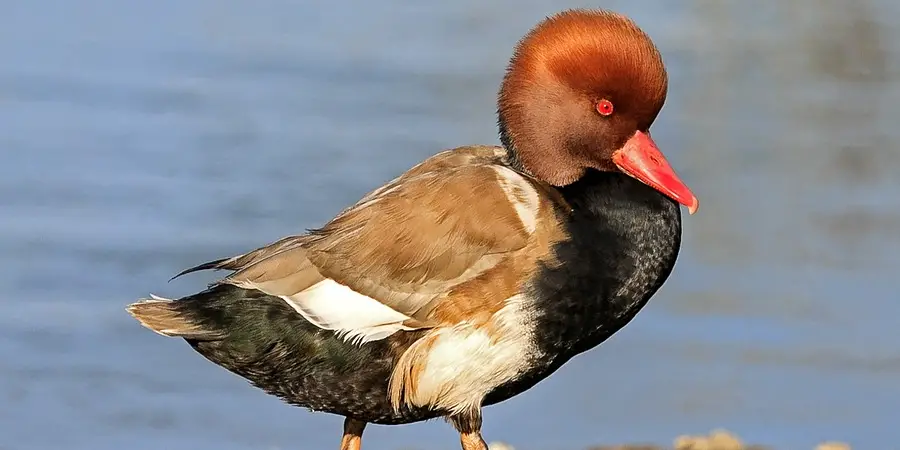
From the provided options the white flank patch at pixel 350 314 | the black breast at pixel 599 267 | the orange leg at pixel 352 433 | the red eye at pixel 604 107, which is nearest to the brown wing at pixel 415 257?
the white flank patch at pixel 350 314

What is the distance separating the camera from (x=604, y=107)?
5.28 meters

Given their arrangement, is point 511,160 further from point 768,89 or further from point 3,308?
point 768,89

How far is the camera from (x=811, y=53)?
43.4 ft

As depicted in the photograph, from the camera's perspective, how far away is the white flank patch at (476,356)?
4.98 meters

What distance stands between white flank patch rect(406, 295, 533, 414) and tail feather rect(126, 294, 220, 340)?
74 centimetres

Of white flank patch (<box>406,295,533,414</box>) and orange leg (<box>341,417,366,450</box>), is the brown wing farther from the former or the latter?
orange leg (<box>341,417,366,450</box>)

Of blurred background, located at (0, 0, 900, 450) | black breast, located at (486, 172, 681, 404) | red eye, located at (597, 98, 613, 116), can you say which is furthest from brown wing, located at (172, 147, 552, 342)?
blurred background, located at (0, 0, 900, 450)

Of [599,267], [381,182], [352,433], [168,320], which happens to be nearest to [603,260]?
[599,267]

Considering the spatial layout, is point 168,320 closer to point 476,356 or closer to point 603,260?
point 476,356

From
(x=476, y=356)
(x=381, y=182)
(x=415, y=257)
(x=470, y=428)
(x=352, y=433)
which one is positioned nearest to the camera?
(x=476, y=356)

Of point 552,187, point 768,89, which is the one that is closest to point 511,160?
point 552,187

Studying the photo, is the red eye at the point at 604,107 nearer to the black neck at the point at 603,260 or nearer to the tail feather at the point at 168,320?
the black neck at the point at 603,260

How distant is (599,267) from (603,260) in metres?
0.03

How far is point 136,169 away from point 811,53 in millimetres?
6198
